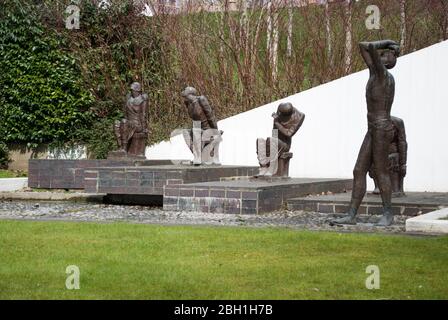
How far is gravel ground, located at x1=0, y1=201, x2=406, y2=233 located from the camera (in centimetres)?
951

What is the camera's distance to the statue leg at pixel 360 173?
9109 mm

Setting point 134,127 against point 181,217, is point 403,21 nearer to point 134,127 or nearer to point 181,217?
point 134,127

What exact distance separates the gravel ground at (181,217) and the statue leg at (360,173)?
0.17m

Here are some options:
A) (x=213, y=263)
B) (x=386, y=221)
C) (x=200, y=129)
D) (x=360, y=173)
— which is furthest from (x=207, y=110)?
(x=213, y=263)

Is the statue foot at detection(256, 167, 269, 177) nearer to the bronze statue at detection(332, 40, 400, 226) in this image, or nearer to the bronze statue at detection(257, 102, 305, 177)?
the bronze statue at detection(257, 102, 305, 177)

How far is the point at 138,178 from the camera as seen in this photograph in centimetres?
1331

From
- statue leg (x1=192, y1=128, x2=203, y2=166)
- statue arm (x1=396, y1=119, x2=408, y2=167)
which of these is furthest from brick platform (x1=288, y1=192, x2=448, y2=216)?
statue leg (x1=192, y1=128, x2=203, y2=166)

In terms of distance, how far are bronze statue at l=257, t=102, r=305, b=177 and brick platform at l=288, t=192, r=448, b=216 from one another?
4.20ft

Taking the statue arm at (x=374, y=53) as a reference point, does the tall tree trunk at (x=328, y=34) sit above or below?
above

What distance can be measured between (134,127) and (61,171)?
1.77m

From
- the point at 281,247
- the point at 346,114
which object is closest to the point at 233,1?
the point at 346,114
